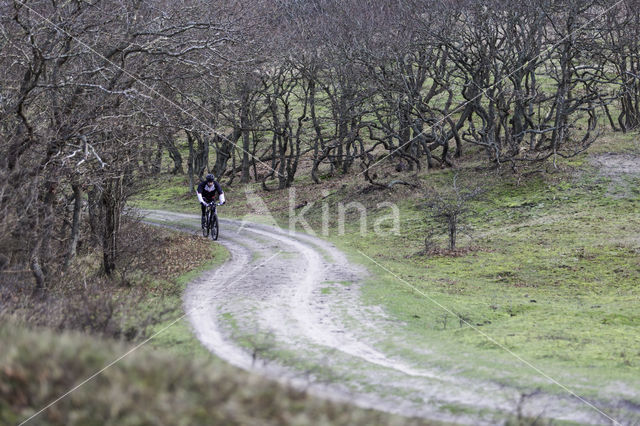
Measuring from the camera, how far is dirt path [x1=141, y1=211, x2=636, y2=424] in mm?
5895

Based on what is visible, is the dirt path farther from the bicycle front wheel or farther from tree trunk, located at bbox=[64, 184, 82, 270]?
the bicycle front wheel

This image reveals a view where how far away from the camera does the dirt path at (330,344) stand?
19.3 feet

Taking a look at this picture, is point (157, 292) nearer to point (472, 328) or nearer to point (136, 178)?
point (136, 178)

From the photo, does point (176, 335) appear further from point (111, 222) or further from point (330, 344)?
point (111, 222)

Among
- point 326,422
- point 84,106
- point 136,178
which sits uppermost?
point 84,106

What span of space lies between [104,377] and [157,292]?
9006mm

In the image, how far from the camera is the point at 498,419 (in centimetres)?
541

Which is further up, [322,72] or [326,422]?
[322,72]

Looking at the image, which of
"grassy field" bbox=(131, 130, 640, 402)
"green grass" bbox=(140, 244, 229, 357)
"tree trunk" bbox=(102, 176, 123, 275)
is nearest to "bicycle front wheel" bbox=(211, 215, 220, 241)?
"grassy field" bbox=(131, 130, 640, 402)

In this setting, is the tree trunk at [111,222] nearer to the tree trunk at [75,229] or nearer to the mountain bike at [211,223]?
the tree trunk at [75,229]

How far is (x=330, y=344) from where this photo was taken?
8.61 metres

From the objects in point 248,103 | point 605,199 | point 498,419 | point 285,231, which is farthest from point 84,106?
point 248,103

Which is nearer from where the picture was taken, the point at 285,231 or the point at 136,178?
the point at 136,178

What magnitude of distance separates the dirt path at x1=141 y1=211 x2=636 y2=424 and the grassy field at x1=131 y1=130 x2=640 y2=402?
639mm
